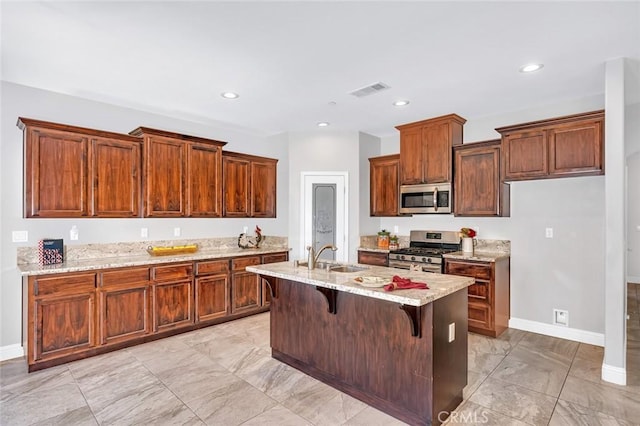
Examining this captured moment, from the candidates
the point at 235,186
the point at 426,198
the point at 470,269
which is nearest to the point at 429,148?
the point at 426,198

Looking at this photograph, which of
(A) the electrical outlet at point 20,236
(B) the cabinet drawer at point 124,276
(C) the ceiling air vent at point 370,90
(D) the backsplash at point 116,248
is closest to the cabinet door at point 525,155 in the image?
(C) the ceiling air vent at point 370,90

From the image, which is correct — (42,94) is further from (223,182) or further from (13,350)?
(13,350)

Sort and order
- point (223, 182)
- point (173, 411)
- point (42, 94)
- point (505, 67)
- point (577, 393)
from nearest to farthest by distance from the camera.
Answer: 1. point (173, 411)
2. point (577, 393)
3. point (505, 67)
4. point (42, 94)
5. point (223, 182)

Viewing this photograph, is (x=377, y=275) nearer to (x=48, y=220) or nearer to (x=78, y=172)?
(x=78, y=172)

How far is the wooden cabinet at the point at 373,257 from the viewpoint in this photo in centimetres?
513

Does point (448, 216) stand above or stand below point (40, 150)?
below

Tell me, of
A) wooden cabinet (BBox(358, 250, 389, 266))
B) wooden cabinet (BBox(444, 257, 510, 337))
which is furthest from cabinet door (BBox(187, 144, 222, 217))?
wooden cabinet (BBox(444, 257, 510, 337))

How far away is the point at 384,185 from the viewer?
553 cm

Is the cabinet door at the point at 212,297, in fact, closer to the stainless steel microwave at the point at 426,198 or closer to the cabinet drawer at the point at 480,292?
the stainless steel microwave at the point at 426,198

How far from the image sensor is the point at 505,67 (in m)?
3.14

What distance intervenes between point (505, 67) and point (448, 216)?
2.37 m

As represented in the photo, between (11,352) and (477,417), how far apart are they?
4.34 metres

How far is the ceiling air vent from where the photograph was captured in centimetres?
358

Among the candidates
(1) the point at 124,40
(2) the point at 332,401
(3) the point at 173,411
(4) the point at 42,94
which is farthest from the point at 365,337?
(4) the point at 42,94
